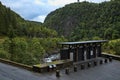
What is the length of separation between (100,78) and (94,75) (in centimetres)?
61

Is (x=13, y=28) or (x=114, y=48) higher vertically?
(x=13, y=28)

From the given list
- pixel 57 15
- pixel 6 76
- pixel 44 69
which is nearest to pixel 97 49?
pixel 44 69

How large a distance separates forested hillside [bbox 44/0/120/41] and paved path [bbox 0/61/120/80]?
6877cm

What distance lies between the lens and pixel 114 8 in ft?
377

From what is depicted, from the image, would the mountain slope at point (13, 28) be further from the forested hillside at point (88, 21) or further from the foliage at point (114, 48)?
the foliage at point (114, 48)

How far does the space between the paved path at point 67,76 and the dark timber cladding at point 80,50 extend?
1881 mm

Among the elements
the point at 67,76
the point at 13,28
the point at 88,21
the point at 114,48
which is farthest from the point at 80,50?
the point at 88,21

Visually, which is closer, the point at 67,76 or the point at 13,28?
the point at 67,76

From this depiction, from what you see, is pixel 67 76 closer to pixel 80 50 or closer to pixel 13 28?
pixel 80 50

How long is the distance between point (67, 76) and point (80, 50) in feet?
15.8

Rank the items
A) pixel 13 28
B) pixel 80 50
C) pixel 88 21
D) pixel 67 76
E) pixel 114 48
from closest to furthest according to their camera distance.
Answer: pixel 67 76 → pixel 80 50 → pixel 114 48 → pixel 13 28 → pixel 88 21

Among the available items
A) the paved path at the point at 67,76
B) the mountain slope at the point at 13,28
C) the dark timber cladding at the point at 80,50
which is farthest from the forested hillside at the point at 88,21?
the paved path at the point at 67,76

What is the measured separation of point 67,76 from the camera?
14078mm

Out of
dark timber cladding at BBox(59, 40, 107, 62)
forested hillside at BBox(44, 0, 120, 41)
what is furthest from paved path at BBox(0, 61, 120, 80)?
forested hillside at BBox(44, 0, 120, 41)
